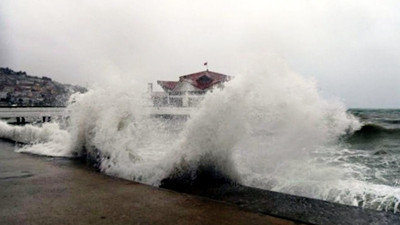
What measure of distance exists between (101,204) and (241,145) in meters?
4.01

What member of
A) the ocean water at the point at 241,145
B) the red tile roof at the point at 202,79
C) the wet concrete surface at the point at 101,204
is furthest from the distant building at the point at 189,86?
the wet concrete surface at the point at 101,204

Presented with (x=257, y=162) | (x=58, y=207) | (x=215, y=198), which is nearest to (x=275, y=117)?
(x=257, y=162)

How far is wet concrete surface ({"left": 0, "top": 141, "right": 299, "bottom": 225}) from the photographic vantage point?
2.80 m

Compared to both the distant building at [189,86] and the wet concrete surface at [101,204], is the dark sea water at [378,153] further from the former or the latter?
the distant building at [189,86]

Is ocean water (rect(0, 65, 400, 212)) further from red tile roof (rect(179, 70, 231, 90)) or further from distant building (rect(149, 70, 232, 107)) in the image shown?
red tile roof (rect(179, 70, 231, 90))

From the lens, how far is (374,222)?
2.79 meters

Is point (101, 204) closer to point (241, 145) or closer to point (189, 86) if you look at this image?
point (241, 145)

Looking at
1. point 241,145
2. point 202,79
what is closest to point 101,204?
point 241,145

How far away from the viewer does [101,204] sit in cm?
329

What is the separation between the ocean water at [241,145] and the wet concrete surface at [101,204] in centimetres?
82

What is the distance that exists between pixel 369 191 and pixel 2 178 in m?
5.45

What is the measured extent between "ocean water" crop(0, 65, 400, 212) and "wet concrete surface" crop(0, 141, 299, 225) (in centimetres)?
82

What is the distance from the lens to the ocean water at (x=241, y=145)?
4.81m

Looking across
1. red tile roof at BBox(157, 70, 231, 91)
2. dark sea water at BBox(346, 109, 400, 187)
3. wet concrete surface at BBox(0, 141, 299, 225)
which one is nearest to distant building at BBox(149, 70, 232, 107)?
red tile roof at BBox(157, 70, 231, 91)
